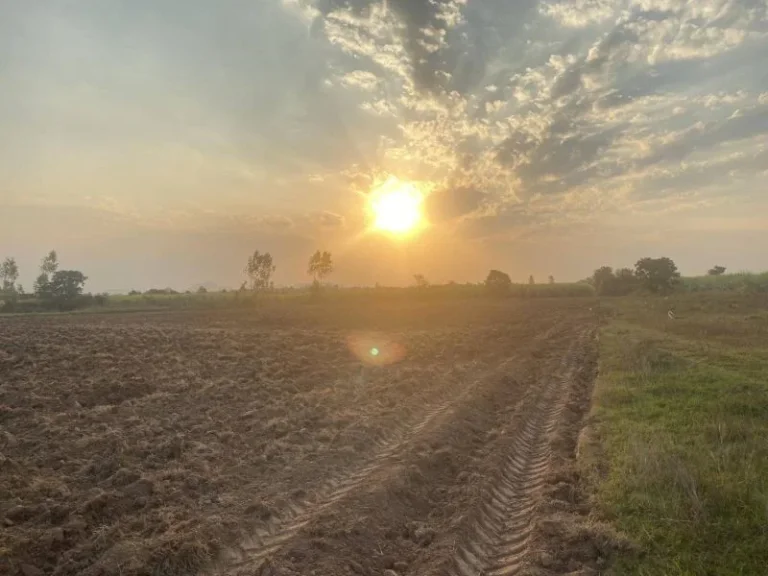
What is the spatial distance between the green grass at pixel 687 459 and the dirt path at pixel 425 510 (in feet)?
4.99

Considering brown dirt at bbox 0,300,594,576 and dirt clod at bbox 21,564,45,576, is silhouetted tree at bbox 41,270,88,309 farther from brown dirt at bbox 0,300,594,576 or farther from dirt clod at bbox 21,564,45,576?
dirt clod at bbox 21,564,45,576

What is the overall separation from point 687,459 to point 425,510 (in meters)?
5.08

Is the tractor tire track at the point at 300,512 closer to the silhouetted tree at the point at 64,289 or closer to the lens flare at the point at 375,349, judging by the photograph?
the lens flare at the point at 375,349

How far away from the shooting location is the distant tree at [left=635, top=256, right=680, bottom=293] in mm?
79938

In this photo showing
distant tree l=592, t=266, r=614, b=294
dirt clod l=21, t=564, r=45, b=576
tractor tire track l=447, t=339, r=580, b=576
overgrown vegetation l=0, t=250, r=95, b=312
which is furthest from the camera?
distant tree l=592, t=266, r=614, b=294

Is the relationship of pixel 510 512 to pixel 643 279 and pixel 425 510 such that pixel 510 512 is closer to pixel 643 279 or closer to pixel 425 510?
pixel 425 510

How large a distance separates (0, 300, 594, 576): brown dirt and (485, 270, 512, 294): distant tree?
72.5 metres

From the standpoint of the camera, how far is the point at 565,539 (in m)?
7.13

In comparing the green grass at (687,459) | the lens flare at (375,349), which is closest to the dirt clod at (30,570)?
the green grass at (687,459)

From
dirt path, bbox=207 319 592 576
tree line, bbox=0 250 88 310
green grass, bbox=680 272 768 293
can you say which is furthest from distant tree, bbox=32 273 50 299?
green grass, bbox=680 272 768 293

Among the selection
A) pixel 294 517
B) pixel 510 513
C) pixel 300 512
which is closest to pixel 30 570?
pixel 294 517

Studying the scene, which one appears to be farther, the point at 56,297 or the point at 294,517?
the point at 56,297

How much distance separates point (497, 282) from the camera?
96625 millimetres

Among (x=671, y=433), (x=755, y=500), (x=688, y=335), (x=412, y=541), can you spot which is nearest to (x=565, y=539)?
(x=412, y=541)
